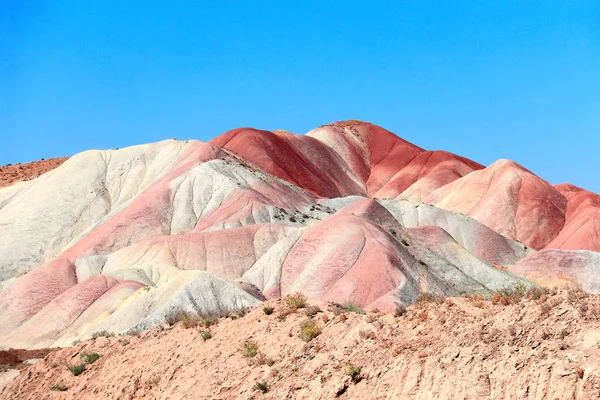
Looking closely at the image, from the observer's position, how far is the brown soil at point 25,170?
10300 cm

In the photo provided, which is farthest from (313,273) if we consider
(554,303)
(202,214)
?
(554,303)

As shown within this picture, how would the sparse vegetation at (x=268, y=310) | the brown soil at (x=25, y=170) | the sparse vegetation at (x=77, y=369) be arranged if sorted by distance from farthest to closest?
1. the brown soil at (x=25, y=170)
2. the sparse vegetation at (x=77, y=369)
3. the sparse vegetation at (x=268, y=310)

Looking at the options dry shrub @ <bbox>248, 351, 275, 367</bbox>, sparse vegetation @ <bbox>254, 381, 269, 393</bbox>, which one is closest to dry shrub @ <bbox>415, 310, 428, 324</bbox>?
sparse vegetation @ <bbox>254, 381, 269, 393</bbox>

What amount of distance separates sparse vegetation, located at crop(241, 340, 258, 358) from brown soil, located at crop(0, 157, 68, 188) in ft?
288

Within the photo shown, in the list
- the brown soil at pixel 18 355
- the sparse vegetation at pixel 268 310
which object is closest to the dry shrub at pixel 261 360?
the sparse vegetation at pixel 268 310

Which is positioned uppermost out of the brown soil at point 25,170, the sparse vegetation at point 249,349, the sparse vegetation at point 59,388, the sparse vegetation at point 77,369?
the brown soil at point 25,170

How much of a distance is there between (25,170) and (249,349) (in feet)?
313

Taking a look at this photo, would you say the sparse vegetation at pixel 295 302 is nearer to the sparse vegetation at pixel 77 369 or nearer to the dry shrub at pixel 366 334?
the dry shrub at pixel 366 334

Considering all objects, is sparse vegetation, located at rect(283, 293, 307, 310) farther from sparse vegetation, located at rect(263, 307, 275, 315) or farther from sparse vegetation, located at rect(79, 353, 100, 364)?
sparse vegetation, located at rect(79, 353, 100, 364)

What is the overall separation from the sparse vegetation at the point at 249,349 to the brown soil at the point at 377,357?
0.09 m

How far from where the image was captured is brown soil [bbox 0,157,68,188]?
103000mm

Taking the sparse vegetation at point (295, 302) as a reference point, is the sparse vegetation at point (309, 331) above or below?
below

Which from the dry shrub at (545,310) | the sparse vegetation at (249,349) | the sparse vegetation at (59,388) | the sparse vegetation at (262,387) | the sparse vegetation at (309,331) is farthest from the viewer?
the sparse vegetation at (59,388)

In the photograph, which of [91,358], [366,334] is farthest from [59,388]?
[366,334]
